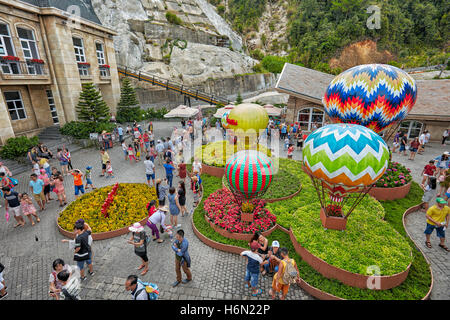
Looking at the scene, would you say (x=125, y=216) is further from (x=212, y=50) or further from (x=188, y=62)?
(x=212, y=50)

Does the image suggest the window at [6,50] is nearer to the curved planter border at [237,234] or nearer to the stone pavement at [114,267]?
the stone pavement at [114,267]

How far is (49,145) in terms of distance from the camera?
1755 centimetres

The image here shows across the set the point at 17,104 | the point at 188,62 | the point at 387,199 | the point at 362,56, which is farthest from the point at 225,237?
the point at 362,56

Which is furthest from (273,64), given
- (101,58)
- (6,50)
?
(6,50)

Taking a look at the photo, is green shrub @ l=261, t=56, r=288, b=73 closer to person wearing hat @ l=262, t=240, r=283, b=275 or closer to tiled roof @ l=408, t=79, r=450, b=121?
tiled roof @ l=408, t=79, r=450, b=121

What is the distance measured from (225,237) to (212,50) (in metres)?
39.3

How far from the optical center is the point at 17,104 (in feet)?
59.3

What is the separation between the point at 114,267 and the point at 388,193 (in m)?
11.8

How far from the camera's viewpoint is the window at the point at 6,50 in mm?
15195

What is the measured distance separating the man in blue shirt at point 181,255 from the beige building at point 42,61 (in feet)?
54.1

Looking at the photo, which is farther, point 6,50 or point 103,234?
point 6,50

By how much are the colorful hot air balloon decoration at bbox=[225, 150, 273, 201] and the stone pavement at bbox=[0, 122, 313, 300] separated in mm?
2318

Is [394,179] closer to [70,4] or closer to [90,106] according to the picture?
[90,106]

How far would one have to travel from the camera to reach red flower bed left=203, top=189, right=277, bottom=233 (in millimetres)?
8320
